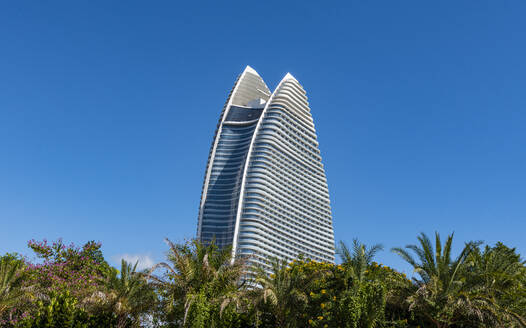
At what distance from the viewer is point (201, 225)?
141875mm

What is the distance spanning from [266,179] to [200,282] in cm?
12355

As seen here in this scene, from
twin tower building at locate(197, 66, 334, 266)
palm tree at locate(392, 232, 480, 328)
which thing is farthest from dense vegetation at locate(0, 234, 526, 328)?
twin tower building at locate(197, 66, 334, 266)

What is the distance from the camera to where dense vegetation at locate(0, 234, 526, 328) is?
71.2 feet

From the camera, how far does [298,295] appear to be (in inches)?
926

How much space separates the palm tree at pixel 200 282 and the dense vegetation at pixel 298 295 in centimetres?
5

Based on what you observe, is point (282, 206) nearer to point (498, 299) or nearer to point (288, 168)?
point (288, 168)

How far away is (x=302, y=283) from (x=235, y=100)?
142335mm

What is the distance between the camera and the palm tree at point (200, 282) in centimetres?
2209

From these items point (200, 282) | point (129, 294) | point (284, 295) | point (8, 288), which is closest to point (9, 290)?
point (8, 288)

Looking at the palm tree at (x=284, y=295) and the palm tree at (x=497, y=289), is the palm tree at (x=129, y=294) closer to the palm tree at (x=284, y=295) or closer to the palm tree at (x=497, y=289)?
the palm tree at (x=284, y=295)

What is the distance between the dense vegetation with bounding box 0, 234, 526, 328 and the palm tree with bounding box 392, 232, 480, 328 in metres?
0.05

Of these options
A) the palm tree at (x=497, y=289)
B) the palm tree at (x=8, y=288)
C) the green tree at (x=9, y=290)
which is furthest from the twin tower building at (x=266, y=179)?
the palm tree at (x=497, y=289)

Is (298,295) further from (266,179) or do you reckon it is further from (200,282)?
(266,179)

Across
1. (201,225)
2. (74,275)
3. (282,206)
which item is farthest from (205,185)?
(74,275)
